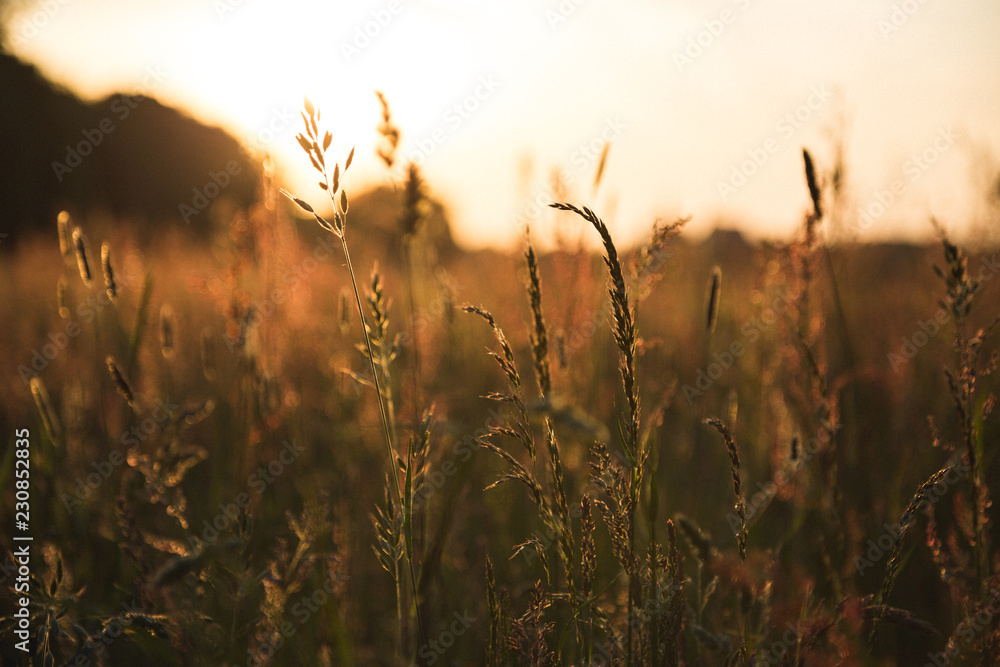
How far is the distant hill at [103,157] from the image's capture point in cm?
1702

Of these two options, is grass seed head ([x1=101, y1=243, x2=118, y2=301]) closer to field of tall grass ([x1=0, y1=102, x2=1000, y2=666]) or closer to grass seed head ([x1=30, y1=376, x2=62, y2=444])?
field of tall grass ([x1=0, y1=102, x2=1000, y2=666])

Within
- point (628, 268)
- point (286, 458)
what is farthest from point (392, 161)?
point (286, 458)

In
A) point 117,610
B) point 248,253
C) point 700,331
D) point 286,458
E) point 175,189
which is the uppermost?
point 175,189

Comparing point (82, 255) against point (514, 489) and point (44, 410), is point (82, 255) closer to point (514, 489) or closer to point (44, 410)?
point (44, 410)

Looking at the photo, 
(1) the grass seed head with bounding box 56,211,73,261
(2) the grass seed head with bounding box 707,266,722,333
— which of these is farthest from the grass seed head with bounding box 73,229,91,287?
(2) the grass seed head with bounding box 707,266,722,333

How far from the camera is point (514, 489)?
5.80ft

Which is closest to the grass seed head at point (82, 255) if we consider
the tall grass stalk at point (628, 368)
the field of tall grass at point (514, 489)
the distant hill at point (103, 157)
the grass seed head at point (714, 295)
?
the field of tall grass at point (514, 489)

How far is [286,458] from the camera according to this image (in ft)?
7.09

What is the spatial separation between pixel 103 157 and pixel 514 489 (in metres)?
28.3

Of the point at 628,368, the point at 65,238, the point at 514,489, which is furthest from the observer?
the point at 514,489

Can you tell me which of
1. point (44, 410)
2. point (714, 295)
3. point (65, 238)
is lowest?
point (44, 410)

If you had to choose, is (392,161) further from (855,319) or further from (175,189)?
(175,189)

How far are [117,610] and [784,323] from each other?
2.01 m

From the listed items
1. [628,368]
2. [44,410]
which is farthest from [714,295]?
[44,410]
